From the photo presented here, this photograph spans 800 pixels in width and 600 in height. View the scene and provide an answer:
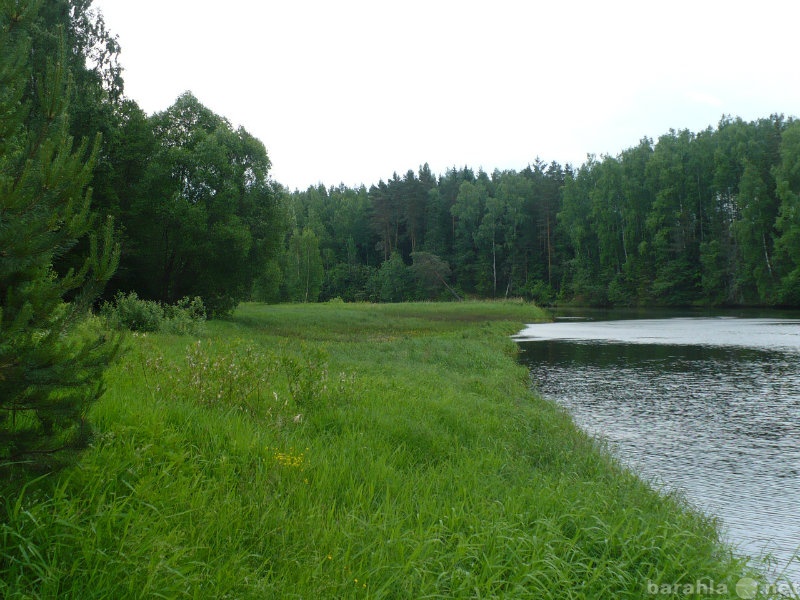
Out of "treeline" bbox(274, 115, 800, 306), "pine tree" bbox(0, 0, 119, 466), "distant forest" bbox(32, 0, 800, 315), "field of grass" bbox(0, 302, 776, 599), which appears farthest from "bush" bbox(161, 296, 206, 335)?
"treeline" bbox(274, 115, 800, 306)

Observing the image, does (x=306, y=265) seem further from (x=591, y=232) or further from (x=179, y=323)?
(x=179, y=323)

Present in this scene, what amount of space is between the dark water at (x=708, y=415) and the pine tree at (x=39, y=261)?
704 cm

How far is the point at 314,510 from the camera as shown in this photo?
5031 mm

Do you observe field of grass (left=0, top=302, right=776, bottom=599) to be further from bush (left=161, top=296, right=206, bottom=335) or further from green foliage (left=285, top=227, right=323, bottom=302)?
green foliage (left=285, top=227, right=323, bottom=302)

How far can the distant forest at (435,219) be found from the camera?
30.7 metres

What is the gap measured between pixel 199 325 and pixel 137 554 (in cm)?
1901

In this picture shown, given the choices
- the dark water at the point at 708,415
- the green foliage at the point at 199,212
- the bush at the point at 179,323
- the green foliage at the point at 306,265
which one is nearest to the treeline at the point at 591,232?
the green foliage at the point at 306,265

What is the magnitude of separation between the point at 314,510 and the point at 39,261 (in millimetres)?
2932

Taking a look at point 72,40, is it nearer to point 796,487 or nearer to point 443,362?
point 443,362

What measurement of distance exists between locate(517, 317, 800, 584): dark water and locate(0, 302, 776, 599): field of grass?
1187 millimetres

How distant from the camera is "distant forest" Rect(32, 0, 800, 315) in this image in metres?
30.7

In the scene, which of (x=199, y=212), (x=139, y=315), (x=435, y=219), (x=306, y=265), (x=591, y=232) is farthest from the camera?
(x=435, y=219)

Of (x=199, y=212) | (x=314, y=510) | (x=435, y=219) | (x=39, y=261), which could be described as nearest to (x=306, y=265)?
(x=435, y=219)

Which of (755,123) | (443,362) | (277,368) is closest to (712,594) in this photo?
(277,368)
